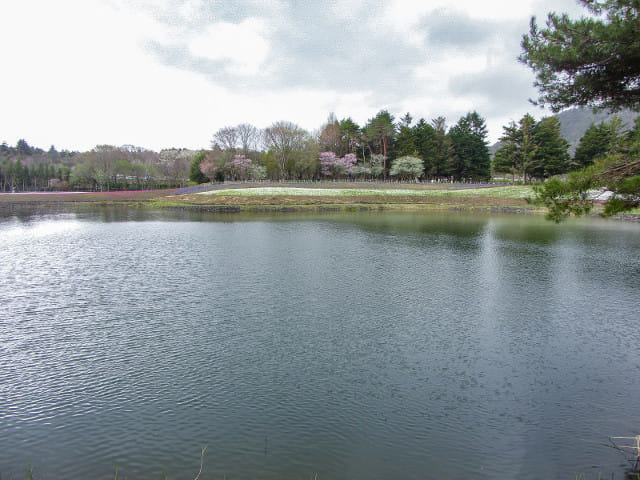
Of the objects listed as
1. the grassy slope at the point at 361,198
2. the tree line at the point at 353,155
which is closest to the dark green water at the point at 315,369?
the grassy slope at the point at 361,198

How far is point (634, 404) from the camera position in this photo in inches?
292

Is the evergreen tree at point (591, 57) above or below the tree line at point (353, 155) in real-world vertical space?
below

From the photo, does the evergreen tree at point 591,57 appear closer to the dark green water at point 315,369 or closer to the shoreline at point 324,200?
the dark green water at point 315,369

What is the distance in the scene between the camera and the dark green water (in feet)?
19.7

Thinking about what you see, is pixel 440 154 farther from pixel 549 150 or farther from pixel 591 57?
pixel 591 57

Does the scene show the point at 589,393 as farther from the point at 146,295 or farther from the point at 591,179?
the point at 146,295

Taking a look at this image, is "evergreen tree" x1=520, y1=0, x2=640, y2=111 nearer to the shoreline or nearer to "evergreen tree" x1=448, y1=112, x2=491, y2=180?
the shoreline

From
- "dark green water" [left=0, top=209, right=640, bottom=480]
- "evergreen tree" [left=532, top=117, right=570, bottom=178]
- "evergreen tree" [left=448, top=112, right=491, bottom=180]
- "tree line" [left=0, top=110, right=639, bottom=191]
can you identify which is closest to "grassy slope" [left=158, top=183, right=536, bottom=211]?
"evergreen tree" [left=532, top=117, right=570, bottom=178]

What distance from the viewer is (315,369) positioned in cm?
869

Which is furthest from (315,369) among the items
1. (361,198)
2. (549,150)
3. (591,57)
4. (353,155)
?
(353,155)

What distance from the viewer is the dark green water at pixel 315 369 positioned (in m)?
6.00

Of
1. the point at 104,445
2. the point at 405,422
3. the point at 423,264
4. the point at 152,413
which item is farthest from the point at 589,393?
the point at 423,264

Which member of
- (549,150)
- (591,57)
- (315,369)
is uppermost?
(549,150)

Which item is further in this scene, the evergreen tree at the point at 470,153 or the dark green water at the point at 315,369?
the evergreen tree at the point at 470,153
